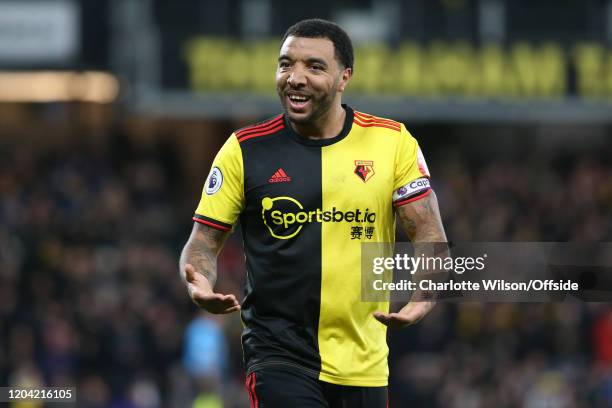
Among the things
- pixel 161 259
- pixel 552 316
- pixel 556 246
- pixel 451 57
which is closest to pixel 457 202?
pixel 451 57

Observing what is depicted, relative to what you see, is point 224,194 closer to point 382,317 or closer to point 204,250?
point 204,250

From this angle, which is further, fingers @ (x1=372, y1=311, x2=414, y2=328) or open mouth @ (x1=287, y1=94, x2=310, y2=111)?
open mouth @ (x1=287, y1=94, x2=310, y2=111)

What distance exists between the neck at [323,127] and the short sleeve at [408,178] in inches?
10.6

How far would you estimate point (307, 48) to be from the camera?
5.18 meters

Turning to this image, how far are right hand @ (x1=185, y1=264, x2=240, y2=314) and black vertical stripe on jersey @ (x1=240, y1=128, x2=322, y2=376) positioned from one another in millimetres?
258

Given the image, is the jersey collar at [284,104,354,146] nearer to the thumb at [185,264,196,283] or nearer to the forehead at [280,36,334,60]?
the forehead at [280,36,334,60]

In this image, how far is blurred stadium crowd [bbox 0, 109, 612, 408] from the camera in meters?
14.6

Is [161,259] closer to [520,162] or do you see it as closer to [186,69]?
[186,69]

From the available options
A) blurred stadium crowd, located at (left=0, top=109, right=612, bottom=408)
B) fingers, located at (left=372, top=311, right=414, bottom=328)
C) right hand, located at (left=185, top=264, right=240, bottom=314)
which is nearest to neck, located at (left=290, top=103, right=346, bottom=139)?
right hand, located at (left=185, top=264, right=240, bottom=314)

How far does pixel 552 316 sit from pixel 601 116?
13.3 feet

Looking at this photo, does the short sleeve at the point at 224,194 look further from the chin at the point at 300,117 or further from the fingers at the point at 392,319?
the fingers at the point at 392,319

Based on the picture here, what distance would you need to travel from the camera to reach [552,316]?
15.8 meters

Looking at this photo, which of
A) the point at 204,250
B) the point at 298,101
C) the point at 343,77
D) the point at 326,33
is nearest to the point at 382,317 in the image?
the point at 204,250

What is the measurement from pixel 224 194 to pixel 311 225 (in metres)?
0.36
